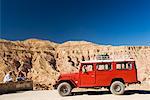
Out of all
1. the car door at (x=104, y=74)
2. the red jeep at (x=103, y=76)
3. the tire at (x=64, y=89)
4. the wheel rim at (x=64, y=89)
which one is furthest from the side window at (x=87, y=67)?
the wheel rim at (x=64, y=89)

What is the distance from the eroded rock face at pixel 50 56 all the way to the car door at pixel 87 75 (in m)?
45.7

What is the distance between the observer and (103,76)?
62.6 feet

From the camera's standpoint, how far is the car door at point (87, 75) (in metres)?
19.1

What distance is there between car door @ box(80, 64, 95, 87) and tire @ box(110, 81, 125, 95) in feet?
4.02

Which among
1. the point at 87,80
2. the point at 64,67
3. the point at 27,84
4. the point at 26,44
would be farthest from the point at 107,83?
the point at 26,44

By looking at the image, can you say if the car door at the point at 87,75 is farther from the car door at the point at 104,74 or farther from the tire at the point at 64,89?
the tire at the point at 64,89

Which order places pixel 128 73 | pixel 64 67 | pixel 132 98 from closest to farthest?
pixel 132 98, pixel 128 73, pixel 64 67

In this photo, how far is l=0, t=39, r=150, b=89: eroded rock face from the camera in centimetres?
7825

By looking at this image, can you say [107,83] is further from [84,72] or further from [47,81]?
[47,81]

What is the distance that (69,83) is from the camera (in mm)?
19359

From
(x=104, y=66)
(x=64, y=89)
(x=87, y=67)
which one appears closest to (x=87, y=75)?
(x=87, y=67)

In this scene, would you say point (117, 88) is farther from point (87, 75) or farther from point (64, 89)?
point (64, 89)

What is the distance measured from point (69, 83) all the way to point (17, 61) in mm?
65234

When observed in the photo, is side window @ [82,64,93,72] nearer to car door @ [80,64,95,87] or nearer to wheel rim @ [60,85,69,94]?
car door @ [80,64,95,87]
